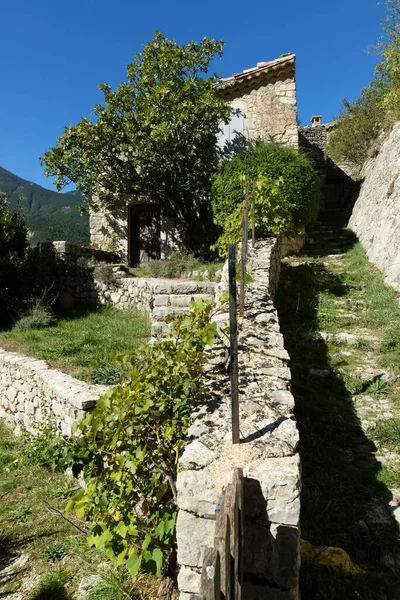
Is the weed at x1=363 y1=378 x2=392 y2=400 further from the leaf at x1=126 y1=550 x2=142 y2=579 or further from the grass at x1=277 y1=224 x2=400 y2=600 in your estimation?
the leaf at x1=126 y1=550 x2=142 y2=579

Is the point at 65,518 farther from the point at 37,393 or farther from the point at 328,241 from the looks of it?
the point at 328,241

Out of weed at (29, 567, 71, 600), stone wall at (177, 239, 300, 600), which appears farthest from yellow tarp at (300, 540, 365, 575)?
weed at (29, 567, 71, 600)

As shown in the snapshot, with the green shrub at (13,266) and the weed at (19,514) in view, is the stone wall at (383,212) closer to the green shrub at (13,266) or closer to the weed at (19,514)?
the weed at (19,514)

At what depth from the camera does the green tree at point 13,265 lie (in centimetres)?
809

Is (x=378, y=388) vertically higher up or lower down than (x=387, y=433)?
higher up

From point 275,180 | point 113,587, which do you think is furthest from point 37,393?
point 275,180

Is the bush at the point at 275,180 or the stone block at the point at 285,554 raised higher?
the bush at the point at 275,180

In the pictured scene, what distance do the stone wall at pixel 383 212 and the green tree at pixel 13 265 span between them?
7051 mm

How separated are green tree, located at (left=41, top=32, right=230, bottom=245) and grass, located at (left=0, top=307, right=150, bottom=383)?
3.78 metres

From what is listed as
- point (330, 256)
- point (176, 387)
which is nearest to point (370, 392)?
point (176, 387)

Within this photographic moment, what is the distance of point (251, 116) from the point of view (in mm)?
10914

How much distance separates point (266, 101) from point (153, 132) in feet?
12.5

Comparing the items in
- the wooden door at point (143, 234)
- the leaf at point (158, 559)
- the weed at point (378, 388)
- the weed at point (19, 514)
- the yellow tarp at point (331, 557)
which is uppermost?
the wooden door at point (143, 234)

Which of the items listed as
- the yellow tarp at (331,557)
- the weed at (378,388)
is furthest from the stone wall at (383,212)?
the yellow tarp at (331,557)
